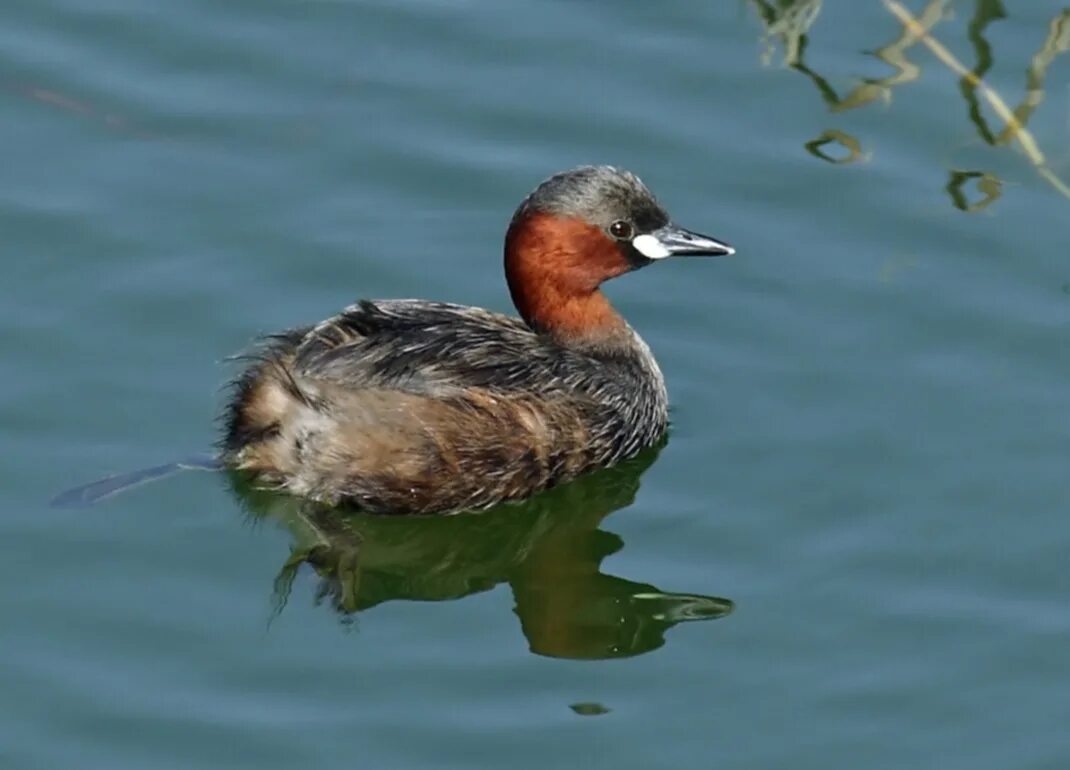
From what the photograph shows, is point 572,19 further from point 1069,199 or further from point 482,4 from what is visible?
point 1069,199

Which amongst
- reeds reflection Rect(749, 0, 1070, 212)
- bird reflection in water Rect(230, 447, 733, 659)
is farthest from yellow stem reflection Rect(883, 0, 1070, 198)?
bird reflection in water Rect(230, 447, 733, 659)

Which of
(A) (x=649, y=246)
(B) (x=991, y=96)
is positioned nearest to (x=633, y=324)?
(A) (x=649, y=246)

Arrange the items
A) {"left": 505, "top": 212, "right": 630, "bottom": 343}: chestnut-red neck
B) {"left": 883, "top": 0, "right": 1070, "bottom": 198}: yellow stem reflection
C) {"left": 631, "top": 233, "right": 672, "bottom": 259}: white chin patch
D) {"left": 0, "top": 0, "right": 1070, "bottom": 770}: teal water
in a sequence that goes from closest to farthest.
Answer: {"left": 0, "top": 0, "right": 1070, "bottom": 770}: teal water, {"left": 505, "top": 212, "right": 630, "bottom": 343}: chestnut-red neck, {"left": 631, "top": 233, "right": 672, "bottom": 259}: white chin patch, {"left": 883, "top": 0, "right": 1070, "bottom": 198}: yellow stem reflection

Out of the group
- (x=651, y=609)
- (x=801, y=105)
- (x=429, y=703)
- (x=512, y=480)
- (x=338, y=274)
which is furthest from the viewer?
(x=801, y=105)

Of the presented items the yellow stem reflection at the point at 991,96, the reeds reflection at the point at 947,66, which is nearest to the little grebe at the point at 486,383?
the reeds reflection at the point at 947,66

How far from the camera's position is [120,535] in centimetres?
876

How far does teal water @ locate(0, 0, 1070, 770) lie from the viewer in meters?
7.96

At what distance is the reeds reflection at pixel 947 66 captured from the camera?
1073 cm

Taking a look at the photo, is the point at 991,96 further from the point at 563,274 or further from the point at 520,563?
the point at 520,563

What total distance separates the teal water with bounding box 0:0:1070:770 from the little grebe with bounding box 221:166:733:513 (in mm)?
165

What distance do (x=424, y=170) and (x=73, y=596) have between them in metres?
2.91

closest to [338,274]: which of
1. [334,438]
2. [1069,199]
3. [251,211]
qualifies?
[251,211]

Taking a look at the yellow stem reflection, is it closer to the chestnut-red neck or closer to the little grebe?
the little grebe

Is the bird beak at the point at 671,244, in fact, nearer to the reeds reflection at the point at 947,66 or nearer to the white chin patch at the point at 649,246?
the white chin patch at the point at 649,246
